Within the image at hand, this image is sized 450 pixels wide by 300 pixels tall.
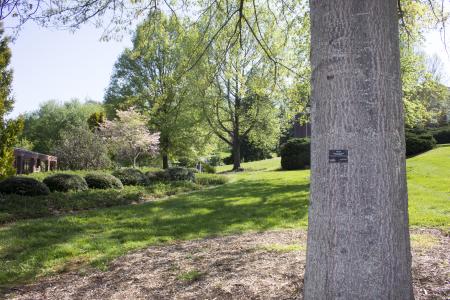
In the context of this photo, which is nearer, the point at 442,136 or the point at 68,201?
the point at 68,201

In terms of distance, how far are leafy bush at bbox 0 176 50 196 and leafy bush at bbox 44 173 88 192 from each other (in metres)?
0.91

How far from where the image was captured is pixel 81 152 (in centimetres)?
2188

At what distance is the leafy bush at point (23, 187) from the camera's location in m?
11.6

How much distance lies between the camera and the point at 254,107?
29641 mm

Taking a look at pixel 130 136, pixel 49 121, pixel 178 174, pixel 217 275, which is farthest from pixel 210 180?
pixel 49 121

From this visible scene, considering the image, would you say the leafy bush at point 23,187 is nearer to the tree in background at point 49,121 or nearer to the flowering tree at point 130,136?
the flowering tree at point 130,136

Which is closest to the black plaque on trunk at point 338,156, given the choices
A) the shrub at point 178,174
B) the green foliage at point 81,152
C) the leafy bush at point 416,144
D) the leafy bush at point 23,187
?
the leafy bush at point 23,187

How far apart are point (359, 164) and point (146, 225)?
6.94 metres

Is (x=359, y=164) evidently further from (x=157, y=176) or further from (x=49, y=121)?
(x=49, y=121)

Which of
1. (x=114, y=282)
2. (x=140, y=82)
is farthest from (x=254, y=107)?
(x=114, y=282)

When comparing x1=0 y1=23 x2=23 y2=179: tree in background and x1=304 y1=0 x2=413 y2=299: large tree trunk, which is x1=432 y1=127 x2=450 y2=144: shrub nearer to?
x1=0 y1=23 x2=23 y2=179: tree in background

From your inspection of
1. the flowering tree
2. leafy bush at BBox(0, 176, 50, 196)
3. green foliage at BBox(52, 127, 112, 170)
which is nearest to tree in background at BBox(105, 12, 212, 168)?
the flowering tree

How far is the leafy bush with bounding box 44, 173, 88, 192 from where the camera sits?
13.0 meters

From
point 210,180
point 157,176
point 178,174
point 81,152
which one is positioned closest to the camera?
point 157,176
